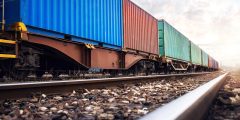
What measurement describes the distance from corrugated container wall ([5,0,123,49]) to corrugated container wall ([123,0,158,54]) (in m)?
0.78

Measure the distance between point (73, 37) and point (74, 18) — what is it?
0.63m

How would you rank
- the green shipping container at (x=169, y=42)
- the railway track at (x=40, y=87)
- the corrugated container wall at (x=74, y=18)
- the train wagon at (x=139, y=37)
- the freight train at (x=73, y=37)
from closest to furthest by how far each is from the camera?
the railway track at (x=40, y=87) → the freight train at (x=73, y=37) → the corrugated container wall at (x=74, y=18) → the train wagon at (x=139, y=37) → the green shipping container at (x=169, y=42)

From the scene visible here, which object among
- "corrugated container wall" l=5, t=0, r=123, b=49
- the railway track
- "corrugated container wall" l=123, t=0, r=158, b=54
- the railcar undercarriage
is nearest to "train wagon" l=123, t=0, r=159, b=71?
"corrugated container wall" l=123, t=0, r=158, b=54

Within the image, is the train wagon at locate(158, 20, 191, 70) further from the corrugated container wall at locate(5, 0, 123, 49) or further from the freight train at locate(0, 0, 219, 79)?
the corrugated container wall at locate(5, 0, 123, 49)

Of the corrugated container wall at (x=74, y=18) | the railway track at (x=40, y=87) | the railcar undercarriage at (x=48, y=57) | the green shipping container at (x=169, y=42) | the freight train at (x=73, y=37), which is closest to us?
the railway track at (x=40, y=87)

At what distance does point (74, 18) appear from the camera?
9883 mm

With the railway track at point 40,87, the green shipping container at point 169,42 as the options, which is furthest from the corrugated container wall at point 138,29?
the railway track at point 40,87

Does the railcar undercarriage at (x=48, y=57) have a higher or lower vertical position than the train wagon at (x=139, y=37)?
lower

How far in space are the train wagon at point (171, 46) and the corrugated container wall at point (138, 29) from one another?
107cm

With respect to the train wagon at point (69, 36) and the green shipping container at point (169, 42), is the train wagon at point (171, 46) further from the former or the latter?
the train wagon at point (69, 36)

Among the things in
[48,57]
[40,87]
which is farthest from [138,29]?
[40,87]

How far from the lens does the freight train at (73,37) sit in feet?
25.6

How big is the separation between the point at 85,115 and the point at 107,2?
9533mm

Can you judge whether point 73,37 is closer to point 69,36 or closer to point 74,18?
point 69,36
